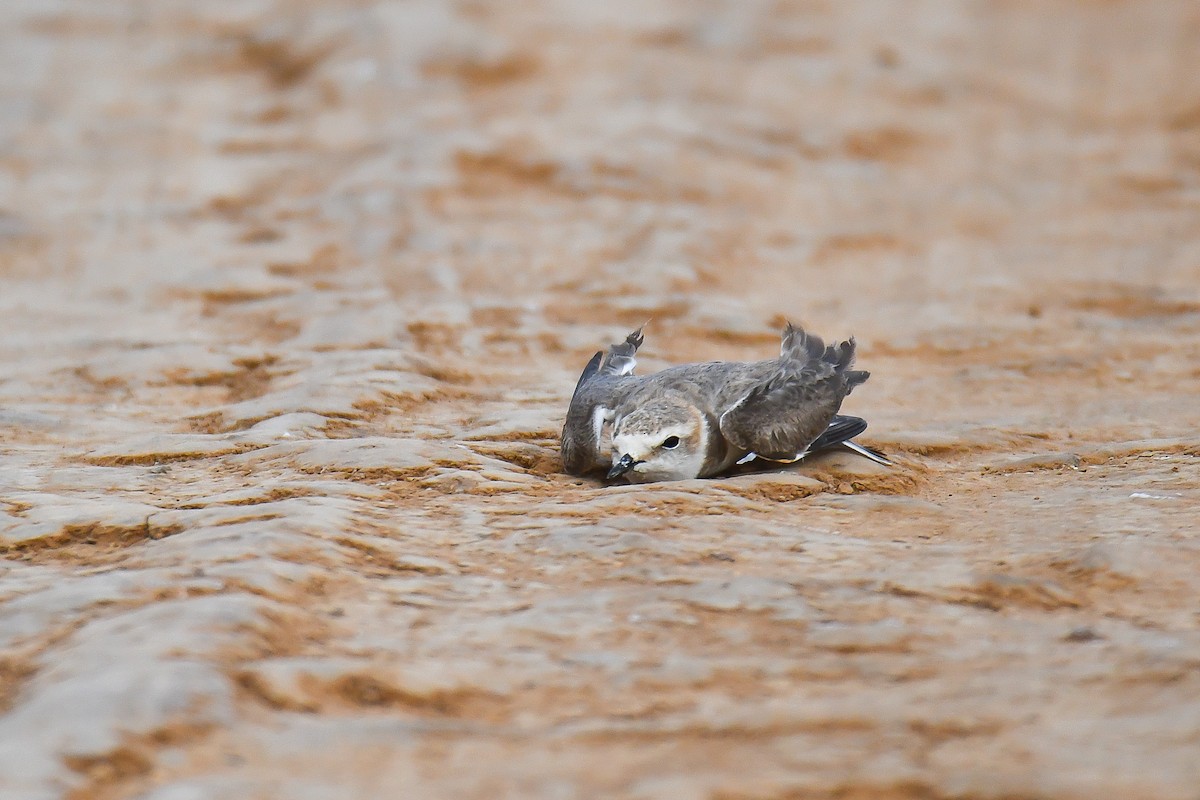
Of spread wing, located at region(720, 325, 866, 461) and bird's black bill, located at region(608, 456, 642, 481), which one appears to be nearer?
bird's black bill, located at region(608, 456, 642, 481)

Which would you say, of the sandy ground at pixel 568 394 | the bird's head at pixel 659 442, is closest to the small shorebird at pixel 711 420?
the bird's head at pixel 659 442

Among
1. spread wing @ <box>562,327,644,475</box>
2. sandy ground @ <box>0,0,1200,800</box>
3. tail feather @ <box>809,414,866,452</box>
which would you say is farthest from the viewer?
tail feather @ <box>809,414,866,452</box>

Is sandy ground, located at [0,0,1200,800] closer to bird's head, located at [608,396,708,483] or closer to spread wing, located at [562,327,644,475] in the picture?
spread wing, located at [562,327,644,475]

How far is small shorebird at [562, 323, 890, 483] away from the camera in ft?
16.8

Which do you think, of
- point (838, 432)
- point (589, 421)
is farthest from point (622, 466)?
point (838, 432)

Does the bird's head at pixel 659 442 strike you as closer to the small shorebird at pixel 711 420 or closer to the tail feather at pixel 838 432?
the small shorebird at pixel 711 420

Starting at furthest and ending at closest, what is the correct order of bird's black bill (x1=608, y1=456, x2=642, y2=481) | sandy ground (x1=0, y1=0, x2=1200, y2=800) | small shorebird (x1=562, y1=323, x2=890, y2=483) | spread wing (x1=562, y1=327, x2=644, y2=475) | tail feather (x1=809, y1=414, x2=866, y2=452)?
tail feather (x1=809, y1=414, x2=866, y2=452) < spread wing (x1=562, y1=327, x2=644, y2=475) < small shorebird (x1=562, y1=323, x2=890, y2=483) < bird's black bill (x1=608, y1=456, x2=642, y2=481) < sandy ground (x1=0, y1=0, x2=1200, y2=800)

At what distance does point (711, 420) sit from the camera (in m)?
5.32

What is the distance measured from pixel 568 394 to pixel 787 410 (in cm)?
177

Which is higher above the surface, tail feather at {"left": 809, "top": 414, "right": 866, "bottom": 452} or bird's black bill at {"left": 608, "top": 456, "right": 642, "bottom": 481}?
tail feather at {"left": 809, "top": 414, "right": 866, "bottom": 452}

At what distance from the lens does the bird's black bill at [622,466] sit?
16.4 feet

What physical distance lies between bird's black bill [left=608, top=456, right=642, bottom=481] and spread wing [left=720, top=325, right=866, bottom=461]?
466mm

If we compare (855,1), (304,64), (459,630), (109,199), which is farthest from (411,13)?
(459,630)

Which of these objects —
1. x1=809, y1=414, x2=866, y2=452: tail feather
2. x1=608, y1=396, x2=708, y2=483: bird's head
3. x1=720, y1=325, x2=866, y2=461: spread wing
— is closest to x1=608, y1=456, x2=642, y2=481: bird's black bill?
x1=608, y1=396, x2=708, y2=483: bird's head
